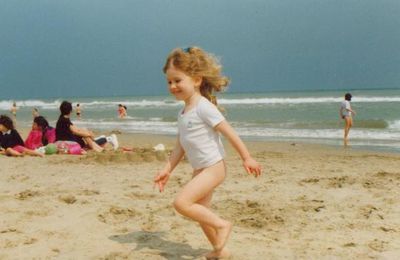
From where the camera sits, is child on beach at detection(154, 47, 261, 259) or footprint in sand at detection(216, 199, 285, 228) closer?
child on beach at detection(154, 47, 261, 259)

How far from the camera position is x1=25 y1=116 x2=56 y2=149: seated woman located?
10325 millimetres

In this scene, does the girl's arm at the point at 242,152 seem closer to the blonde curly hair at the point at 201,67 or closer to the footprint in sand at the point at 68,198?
the blonde curly hair at the point at 201,67

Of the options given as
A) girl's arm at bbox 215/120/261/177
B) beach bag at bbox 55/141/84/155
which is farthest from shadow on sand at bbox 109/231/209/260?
beach bag at bbox 55/141/84/155

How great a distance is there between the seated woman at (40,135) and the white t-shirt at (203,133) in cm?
751

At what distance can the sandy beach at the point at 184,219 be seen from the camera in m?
3.69

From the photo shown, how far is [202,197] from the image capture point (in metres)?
3.38

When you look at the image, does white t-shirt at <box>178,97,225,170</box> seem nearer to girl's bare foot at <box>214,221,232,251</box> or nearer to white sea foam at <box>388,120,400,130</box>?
girl's bare foot at <box>214,221,232,251</box>

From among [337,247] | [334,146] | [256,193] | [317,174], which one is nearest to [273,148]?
[334,146]

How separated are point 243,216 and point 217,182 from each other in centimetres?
135

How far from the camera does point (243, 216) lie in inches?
182

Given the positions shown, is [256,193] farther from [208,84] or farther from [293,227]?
[208,84]

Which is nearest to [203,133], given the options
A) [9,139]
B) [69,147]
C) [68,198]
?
[68,198]

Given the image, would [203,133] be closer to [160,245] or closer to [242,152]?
[242,152]

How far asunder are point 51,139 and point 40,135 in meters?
0.24
